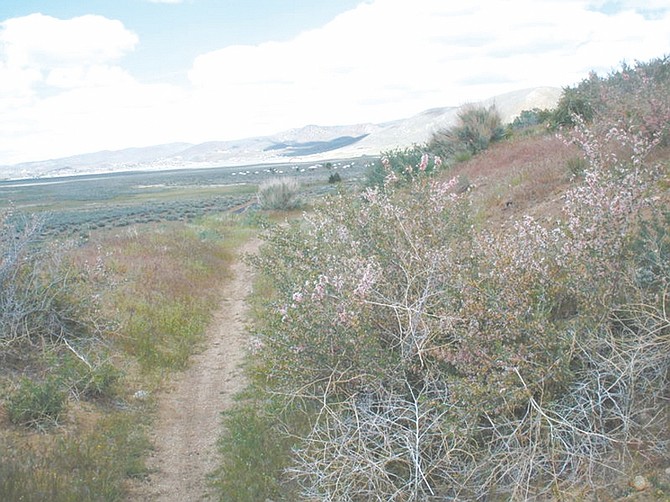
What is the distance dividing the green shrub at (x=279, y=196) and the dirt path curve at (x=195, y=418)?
21.4 m

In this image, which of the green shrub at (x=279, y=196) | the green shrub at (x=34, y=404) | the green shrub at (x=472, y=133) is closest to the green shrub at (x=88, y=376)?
the green shrub at (x=34, y=404)

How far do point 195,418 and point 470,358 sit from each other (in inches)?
157

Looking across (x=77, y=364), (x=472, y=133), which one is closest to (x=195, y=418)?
(x=77, y=364)

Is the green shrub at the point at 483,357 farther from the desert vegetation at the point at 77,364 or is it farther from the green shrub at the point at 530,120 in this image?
the green shrub at the point at 530,120

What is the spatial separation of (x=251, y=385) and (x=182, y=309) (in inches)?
154

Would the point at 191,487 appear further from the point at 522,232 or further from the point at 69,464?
the point at 522,232

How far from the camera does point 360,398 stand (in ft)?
16.7

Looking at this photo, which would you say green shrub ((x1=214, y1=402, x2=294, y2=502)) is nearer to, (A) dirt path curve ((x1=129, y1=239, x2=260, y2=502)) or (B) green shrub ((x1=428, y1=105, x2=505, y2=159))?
(A) dirt path curve ((x1=129, y1=239, x2=260, y2=502))

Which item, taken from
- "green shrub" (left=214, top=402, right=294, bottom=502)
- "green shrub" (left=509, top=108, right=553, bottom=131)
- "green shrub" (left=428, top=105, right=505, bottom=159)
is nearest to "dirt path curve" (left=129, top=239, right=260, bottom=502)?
"green shrub" (left=214, top=402, right=294, bottom=502)

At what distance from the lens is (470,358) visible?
4.54 m

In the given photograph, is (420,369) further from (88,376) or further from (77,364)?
(77,364)

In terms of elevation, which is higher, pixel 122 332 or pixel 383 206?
pixel 383 206

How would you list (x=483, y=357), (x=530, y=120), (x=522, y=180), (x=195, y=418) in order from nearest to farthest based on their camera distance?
(x=483, y=357)
(x=195, y=418)
(x=522, y=180)
(x=530, y=120)

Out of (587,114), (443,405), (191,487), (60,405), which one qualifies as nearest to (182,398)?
(60,405)
